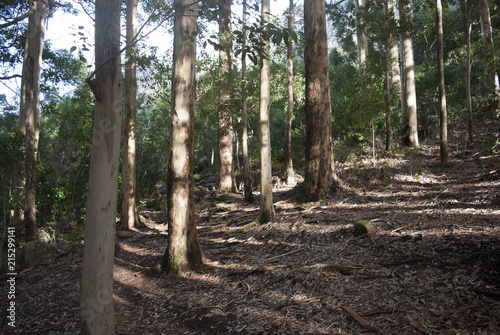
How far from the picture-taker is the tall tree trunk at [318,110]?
8.81m

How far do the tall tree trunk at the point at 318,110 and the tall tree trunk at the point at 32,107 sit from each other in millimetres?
7940

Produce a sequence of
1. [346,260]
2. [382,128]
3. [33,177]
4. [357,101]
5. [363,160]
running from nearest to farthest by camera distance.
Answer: [346,260] < [33,177] < [357,101] < [363,160] < [382,128]

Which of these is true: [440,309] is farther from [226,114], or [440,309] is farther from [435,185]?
[226,114]

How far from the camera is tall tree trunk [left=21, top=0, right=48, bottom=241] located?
9.20 metres

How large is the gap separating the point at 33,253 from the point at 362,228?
7.70m

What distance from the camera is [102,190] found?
112 inches

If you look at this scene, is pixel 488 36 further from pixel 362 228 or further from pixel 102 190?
pixel 102 190

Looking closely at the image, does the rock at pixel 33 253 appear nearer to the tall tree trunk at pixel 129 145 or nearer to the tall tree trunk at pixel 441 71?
the tall tree trunk at pixel 129 145

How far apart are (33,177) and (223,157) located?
774 centimetres

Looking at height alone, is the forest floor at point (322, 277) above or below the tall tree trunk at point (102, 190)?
below

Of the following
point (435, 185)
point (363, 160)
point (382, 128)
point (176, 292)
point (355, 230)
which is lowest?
point (176, 292)

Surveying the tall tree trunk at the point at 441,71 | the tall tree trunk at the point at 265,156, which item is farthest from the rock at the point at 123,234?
the tall tree trunk at the point at 441,71

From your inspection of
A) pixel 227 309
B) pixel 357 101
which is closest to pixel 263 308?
pixel 227 309

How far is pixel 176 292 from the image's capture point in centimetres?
484
